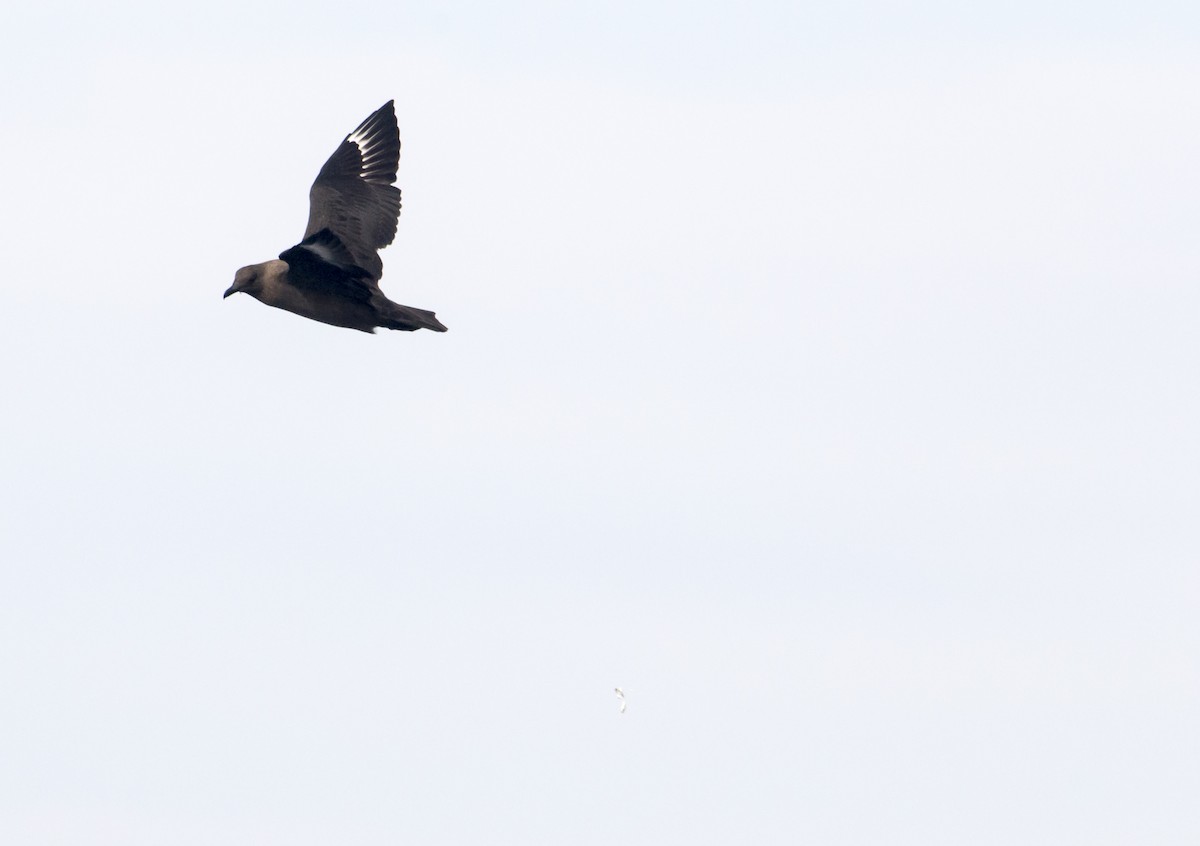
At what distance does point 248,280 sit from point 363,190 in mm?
2119

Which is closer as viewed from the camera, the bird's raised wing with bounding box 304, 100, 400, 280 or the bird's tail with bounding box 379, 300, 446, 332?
the bird's tail with bounding box 379, 300, 446, 332

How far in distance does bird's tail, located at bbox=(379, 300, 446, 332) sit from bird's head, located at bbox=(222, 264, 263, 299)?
1654mm

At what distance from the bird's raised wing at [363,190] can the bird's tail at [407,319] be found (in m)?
1.37

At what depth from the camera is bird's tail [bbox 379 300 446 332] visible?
1902 centimetres

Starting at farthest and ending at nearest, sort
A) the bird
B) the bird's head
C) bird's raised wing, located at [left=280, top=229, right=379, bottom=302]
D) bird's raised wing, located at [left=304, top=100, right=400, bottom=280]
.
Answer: bird's raised wing, located at [left=304, top=100, right=400, bottom=280] → the bird's head → the bird → bird's raised wing, located at [left=280, top=229, right=379, bottom=302]

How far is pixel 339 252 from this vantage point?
19047 millimetres

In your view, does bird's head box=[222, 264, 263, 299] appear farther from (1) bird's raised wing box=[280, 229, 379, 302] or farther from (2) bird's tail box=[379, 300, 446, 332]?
(2) bird's tail box=[379, 300, 446, 332]

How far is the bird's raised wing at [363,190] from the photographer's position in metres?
21.1

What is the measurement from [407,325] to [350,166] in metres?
3.59

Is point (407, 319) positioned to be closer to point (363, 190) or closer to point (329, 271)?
point (329, 271)

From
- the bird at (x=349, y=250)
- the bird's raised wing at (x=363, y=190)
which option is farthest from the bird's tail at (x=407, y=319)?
the bird's raised wing at (x=363, y=190)

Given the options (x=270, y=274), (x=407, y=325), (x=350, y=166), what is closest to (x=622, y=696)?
(x=407, y=325)

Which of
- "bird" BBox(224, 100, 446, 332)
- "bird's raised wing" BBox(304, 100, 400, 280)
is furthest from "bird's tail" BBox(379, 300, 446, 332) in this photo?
"bird's raised wing" BBox(304, 100, 400, 280)

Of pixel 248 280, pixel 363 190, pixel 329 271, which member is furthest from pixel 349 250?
pixel 363 190
